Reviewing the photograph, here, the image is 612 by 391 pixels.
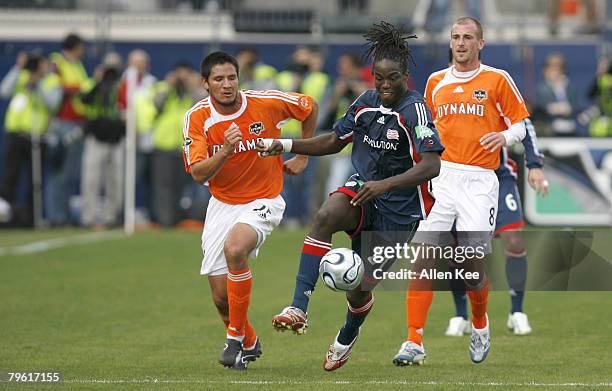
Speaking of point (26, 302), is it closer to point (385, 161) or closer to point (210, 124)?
point (210, 124)

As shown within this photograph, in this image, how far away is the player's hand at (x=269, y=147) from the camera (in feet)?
27.9

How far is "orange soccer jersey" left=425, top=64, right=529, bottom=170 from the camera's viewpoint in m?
9.73

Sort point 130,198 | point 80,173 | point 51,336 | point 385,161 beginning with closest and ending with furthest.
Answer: point 385,161 < point 51,336 < point 130,198 < point 80,173

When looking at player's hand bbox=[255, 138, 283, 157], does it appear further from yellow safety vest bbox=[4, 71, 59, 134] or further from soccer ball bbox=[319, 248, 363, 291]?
yellow safety vest bbox=[4, 71, 59, 134]

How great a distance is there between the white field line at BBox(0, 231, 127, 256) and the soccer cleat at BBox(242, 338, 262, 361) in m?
9.17

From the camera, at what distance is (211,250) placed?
9203 mm

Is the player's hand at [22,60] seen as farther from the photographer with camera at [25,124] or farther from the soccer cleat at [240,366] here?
the soccer cleat at [240,366]

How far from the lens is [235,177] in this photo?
9.29 meters

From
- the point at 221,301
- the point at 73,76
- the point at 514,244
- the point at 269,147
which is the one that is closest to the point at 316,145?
the point at 269,147

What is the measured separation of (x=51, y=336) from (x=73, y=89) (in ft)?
38.0

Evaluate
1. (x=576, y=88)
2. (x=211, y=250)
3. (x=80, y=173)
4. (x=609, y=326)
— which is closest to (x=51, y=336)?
(x=211, y=250)

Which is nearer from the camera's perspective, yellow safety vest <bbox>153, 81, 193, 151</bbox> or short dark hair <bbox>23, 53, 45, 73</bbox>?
short dark hair <bbox>23, 53, 45, 73</bbox>

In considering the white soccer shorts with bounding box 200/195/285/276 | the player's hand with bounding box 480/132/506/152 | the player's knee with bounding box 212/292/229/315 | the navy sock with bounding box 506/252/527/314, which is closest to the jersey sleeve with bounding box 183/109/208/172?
the white soccer shorts with bounding box 200/195/285/276

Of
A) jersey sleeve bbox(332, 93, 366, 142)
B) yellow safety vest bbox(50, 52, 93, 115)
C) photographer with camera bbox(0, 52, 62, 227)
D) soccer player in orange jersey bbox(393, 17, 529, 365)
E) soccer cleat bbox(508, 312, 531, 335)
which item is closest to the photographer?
jersey sleeve bbox(332, 93, 366, 142)
